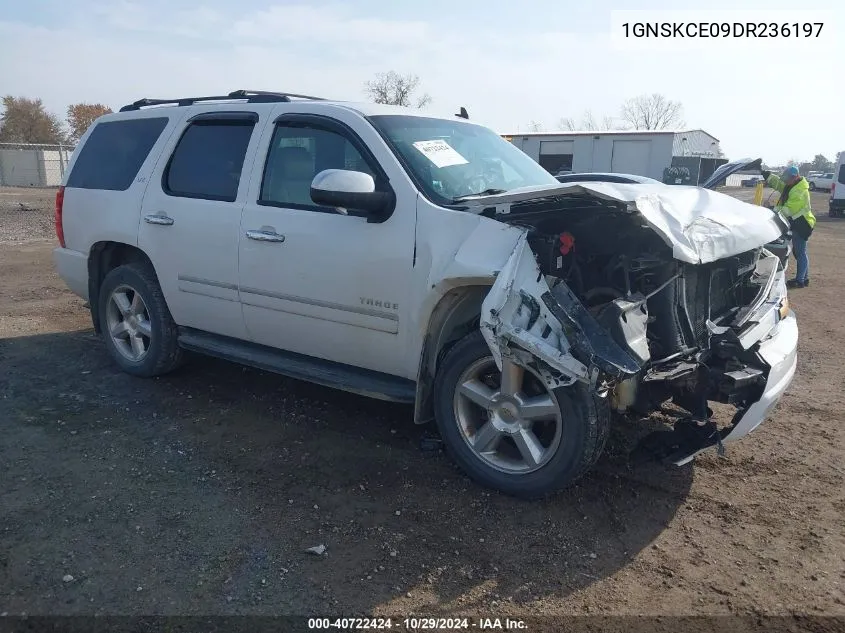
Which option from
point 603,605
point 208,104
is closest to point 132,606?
point 603,605

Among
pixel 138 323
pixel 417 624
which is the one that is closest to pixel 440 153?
pixel 417 624

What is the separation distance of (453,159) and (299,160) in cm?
97

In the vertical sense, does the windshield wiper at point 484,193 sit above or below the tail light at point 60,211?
above

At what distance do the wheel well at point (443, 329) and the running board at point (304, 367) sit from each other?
0.09 meters

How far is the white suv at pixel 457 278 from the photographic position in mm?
3268

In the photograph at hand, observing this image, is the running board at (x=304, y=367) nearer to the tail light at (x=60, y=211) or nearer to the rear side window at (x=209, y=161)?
the rear side window at (x=209, y=161)

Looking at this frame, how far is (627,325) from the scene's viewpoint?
3131 mm

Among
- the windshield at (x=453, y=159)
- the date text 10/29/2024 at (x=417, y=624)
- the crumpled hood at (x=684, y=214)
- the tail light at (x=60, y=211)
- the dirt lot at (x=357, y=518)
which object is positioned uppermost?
the windshield at (x=453, y=159)

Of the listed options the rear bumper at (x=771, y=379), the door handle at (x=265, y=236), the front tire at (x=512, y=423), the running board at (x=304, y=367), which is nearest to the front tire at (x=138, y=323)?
the running board at (x=304, y=367)

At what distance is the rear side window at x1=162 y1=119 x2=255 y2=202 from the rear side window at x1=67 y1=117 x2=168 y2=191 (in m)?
0.38

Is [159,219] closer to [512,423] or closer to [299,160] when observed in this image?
[299,160]

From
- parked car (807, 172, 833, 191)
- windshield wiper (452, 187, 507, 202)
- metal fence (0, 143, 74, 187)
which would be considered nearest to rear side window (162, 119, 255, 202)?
windshield wiper (452, 187, 507, 202)

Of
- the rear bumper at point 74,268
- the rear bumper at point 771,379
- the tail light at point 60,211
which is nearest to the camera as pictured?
the rear bumper at point 771,379

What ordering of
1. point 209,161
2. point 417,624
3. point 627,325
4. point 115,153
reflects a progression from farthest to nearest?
1. point 115,153
2. point 209,161
3. point 627,325
4. point 417,624
